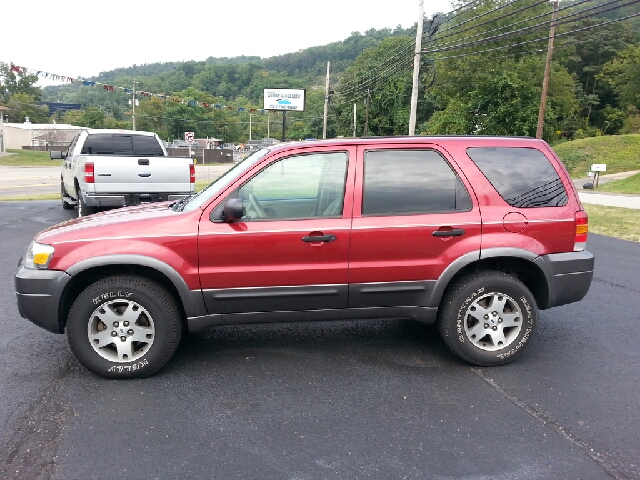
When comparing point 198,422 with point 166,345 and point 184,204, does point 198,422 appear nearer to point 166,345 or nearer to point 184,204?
point 166,345

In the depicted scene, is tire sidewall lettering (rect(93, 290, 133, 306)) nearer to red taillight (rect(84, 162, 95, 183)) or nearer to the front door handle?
the front door handle

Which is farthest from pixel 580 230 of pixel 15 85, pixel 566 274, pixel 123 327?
pixel 15 85

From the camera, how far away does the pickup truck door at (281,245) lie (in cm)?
407

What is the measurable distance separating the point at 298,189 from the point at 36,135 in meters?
85.5

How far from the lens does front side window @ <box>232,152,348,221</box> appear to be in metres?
4.23

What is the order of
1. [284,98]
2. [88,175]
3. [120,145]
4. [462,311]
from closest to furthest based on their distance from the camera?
A: [462,311] < [88,175] < [120,145] < [284,98]

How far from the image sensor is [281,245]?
4.09m

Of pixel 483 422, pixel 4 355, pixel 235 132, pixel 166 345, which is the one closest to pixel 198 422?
pixel 166 345

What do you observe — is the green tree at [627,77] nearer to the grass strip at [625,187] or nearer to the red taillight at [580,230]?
the grass strip at [625,187]

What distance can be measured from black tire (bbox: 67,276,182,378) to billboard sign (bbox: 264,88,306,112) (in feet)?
115

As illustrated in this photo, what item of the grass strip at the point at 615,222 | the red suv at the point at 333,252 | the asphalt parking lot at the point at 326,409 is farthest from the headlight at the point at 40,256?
the grass strip at the point at 615,222

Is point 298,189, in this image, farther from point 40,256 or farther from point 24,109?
point 24,109

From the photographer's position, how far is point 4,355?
14.7 feet

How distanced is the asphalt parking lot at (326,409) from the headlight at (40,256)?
830 mm
